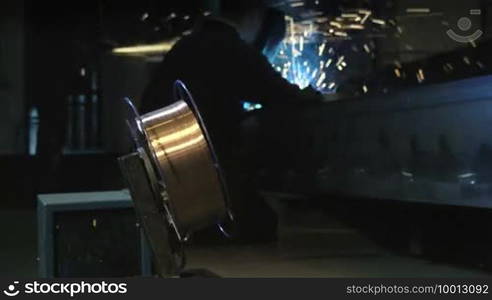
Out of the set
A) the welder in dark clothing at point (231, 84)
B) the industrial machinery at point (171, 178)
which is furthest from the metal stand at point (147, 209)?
the welder in dark clothing at point (231, 84)

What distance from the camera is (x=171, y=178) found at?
378 centimetres

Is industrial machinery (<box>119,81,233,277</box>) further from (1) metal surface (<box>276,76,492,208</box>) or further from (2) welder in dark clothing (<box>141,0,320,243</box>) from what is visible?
(1) metal surface (<box>276,76,492,208</box>)

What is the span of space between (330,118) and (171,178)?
8.54 feet

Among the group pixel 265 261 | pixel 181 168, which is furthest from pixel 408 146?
pixel 181 168

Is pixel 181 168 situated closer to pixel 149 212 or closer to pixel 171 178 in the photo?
pixel 171 178

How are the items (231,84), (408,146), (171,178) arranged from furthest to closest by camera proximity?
(231,84) < (408,146) < (171,178)

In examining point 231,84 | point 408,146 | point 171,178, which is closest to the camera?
point 171,178

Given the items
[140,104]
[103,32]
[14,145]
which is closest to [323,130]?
[140,104]

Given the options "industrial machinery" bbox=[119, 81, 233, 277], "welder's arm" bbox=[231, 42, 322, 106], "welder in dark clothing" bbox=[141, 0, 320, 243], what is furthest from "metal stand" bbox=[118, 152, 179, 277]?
"welder's arm" bbox=[231, 42, 322, 106]

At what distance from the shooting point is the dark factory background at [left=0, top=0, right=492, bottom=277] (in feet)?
19.4

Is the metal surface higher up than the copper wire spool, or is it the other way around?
the copper wire spool

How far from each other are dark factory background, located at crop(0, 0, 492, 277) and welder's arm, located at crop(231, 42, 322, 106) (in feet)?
0.24


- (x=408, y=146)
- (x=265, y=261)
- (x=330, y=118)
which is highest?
(x=330, y=118)

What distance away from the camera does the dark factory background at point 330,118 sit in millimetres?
5926
